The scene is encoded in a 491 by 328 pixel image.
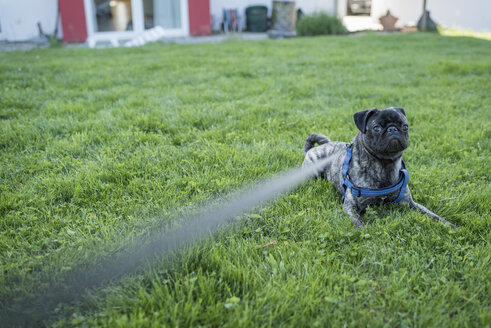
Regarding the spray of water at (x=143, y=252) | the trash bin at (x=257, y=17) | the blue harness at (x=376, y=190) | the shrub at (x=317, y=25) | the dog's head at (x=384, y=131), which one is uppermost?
the trash bin at (x=257, y=17)

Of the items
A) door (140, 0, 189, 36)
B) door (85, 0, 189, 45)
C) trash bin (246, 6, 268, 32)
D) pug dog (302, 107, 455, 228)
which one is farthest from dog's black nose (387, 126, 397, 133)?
trash bin (246, 6, 268, 32)

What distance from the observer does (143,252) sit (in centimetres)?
246

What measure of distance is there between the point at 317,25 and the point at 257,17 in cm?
352

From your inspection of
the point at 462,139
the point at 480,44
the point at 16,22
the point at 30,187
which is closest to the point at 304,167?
the point at 462,139

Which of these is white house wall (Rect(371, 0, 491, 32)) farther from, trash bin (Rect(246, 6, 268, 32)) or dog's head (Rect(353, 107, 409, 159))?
dog's head (Rect(353, 107, 409, 159))

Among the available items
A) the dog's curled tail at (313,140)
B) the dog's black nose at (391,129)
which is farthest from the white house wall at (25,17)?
the dog's black nose at (391,129)

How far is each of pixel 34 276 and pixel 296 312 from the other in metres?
1.63

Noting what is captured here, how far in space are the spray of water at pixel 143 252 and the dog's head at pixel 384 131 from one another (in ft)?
2.43

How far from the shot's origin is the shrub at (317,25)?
16906mm

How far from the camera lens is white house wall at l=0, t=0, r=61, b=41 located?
1420 cm

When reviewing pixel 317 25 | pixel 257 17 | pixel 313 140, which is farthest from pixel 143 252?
pixel 257 17

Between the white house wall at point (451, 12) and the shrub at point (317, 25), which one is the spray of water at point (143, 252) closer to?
the shrub at point (317, 25)

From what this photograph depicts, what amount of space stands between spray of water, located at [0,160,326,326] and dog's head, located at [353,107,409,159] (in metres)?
0.74

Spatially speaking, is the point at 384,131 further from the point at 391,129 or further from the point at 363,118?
the point at 363,118
